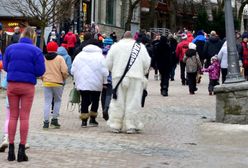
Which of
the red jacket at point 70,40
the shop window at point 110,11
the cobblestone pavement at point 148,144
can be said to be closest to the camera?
the cobblestone pavement at point 148,144

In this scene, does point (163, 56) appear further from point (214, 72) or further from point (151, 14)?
point (151, 14)

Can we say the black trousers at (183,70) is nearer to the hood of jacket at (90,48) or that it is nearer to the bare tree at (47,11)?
the bare tree at (47,11)

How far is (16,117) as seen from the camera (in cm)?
955

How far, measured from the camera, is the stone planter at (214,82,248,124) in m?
13.8

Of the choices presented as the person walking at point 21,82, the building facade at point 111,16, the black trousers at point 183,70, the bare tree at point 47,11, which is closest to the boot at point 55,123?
the person walking at point 21,82

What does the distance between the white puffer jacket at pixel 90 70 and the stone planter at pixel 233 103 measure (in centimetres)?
260

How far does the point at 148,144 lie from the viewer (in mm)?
11336


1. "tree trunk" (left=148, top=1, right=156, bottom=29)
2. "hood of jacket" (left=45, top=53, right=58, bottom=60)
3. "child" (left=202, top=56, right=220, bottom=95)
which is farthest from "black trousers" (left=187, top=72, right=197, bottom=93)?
"tree trunk" (left=148, top=1, right=156, bottom=29)

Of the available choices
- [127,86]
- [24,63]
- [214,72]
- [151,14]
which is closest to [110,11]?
[151,14]

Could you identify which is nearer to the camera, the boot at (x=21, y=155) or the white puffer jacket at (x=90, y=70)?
the boot at (x=21, y=155)

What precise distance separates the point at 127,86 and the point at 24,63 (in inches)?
Result: 128

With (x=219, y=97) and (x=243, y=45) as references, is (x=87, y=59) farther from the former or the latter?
(x=243, y=45)

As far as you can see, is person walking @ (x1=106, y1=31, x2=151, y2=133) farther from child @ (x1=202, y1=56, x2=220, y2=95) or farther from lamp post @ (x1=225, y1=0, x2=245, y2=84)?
child @ (x1=202, y1=56, x2=220, y2=95)

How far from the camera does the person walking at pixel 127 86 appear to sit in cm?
1240
